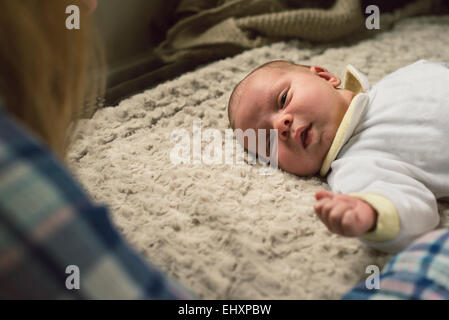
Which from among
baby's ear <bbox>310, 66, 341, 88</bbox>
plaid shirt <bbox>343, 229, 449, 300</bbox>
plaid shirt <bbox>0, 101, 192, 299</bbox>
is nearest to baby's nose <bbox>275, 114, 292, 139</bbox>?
baby's ear <bbox>310, 66, 341, 88</bbox>

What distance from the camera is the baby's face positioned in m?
0.82

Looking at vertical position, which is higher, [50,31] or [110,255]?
[50,31]

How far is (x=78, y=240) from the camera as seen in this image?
354 mm

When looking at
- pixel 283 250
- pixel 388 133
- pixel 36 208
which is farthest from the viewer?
pixel 388 133

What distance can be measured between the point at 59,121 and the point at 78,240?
0.55ft

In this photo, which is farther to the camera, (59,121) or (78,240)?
(59,121)

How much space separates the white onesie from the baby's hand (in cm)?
2

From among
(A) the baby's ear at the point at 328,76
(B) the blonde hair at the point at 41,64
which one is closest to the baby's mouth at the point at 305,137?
(A) the baby's ear at the point at 328,76

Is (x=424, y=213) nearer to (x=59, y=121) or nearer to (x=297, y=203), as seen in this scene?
(x=297, y=203)

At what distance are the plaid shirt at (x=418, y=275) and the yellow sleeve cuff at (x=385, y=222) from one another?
0.13ft

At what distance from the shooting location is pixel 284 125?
2.67 feet

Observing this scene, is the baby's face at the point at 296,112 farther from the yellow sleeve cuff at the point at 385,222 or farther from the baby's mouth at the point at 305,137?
the yellow sleeve cuff at the point at 385,222

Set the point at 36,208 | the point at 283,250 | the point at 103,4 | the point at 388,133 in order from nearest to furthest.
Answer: the point at 36,208, the point at 283,250, the point at 388,133, the point at 103,4
